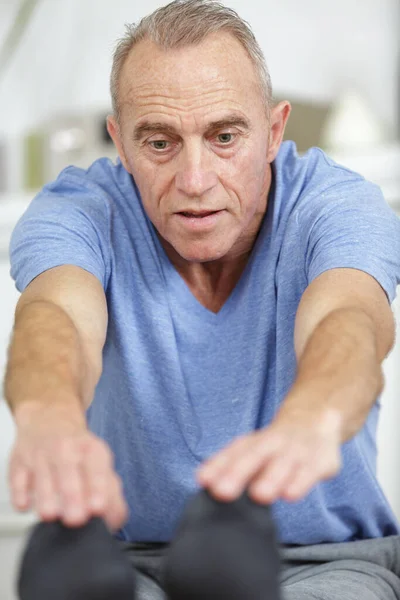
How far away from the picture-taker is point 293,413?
969 millimetres

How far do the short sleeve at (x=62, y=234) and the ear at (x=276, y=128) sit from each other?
0.91ft

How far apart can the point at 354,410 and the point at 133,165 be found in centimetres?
66

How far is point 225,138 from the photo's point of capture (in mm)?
1447

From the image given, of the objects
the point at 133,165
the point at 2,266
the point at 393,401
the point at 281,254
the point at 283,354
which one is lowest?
the point at 393,401

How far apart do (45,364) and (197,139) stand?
46 cm

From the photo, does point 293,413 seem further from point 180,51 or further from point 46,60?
point 46,60

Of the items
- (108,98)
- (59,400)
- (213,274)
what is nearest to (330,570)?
(213,274)

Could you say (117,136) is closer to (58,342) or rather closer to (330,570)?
(58,342)

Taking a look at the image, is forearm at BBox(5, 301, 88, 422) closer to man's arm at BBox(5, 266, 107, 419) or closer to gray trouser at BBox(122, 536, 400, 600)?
man's arm at BBox(5, 266, 107, 419)

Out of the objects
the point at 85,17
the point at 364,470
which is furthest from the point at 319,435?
the point at 85,17

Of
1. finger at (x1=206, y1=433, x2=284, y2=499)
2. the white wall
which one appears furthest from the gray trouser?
the white wall

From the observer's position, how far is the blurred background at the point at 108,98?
8.22ft

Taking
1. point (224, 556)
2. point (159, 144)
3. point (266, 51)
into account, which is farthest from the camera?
point (266, 51)

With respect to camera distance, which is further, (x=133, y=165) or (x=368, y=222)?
(x=133, y=165)
